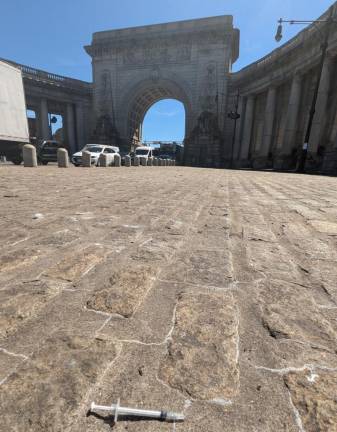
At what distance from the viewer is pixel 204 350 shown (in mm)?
1186

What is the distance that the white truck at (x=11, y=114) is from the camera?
13.2 m

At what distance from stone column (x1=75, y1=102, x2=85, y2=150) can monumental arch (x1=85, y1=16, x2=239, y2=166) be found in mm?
3917

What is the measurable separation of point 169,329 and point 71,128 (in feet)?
145

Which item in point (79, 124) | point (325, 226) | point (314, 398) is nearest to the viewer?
point (314, 398)

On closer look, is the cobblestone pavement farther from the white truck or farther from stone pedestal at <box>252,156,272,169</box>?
stone pedestal at <box>252,156,272,169</box>

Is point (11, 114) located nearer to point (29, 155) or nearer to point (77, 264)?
point (29, 155)

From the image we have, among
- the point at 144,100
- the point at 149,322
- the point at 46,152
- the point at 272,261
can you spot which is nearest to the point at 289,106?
the point at 46,152

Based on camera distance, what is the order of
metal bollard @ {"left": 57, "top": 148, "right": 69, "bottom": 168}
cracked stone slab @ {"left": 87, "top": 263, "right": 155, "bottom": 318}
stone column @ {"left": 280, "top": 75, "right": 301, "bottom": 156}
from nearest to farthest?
cracked stone slab @ {"left": 87, "top": 263, "right": 155, "bottom": 318}
metal bollard @ {"left": 57, "top": 148, "right": 69, "bottom": 168}
stone column @ {"left": 280, "top": 75, "right": 301, "bottom": 156}

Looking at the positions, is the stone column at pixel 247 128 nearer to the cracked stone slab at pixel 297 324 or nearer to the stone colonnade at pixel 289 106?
the stone colonnade at pixel 289 106

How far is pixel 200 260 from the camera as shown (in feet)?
7.09

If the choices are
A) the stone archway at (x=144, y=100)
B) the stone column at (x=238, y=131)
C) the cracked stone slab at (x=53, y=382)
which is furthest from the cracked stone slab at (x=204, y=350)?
the stone archway at (x=144, y=100)

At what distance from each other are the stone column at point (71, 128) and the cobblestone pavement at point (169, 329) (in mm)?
41628

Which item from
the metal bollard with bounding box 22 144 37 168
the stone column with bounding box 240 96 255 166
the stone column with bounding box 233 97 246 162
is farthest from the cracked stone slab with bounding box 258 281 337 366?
the stone column with bounding box 233 97 246 162

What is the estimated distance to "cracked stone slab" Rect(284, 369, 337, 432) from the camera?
2.90 feet
